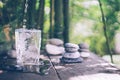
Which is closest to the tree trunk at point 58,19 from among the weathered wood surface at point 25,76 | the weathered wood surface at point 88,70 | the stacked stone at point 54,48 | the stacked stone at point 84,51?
the stacked stone at point 54,48

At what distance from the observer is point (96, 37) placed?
18.9 ft

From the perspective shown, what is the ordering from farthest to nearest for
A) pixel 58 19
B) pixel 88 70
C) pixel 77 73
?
pixel 58 19
pixel 88 70
pixel 77 73

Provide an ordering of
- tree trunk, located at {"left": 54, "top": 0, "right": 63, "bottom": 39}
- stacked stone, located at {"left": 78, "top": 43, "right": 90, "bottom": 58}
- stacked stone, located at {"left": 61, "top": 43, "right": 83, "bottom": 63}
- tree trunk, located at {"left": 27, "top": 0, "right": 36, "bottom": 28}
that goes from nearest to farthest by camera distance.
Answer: stacked stone, located at {"left": 61, "top": 43, "right": 83, "bottom": 63}, stacked stone, located at {"left": 78, "top": 43, "right": 90, "bottom": 58}, tree trunk, located at {"left": 27, "top": 0, "right": 36, "bottom": 28}, tree trunk, located at {"left": 54, "top": 0, "right": 63, "bottom": 39}

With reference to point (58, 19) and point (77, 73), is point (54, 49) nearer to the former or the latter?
point (58, 19)

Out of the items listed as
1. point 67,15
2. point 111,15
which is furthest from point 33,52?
point 111,15

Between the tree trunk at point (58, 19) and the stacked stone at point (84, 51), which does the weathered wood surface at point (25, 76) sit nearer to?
the stacked stone at point (84, 51)

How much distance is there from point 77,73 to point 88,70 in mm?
139

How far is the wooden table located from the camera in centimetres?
240

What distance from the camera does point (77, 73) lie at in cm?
257

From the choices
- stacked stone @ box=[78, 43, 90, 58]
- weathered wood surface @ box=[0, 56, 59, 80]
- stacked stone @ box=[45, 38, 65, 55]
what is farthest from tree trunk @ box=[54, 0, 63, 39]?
weathered wood surface @ box=[0, 56, 59, 80]

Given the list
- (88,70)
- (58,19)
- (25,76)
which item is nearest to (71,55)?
(88,70)

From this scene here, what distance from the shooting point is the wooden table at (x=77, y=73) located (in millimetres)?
2402

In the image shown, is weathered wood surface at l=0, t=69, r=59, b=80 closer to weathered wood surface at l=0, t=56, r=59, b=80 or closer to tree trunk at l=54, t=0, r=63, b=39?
weathered wood surface at l=0, t=56, r=59, b=80

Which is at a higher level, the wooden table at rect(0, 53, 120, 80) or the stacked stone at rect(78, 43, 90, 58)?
the stacked stone at rect(78, 43, 90, 58)
